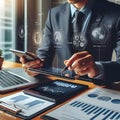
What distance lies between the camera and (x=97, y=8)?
126cm

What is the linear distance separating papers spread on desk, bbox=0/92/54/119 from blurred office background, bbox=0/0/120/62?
99cm

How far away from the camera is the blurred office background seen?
1.58 m

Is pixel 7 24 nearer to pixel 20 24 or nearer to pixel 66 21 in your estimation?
pixel 20 24

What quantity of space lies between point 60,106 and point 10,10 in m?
1.35

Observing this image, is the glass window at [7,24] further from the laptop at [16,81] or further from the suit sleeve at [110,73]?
the suit sleeve at [110,73]

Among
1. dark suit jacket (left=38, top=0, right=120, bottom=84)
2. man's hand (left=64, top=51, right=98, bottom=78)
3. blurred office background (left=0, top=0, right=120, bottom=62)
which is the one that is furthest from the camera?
blurred office background (left=0, top=0, right=120, bottom=62)

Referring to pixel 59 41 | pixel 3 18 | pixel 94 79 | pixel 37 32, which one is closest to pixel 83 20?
pixel 59 41

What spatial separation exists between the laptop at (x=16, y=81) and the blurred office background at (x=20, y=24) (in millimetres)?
709

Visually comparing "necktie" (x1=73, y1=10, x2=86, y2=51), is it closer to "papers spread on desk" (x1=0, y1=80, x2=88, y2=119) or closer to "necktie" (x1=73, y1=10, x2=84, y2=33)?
"necktie" (x1=73, y1=10, x2=84, y2=33)

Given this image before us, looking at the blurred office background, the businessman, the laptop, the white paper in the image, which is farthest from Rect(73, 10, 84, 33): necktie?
the white paper

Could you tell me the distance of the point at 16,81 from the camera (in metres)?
0.76

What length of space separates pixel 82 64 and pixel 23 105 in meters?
0.24

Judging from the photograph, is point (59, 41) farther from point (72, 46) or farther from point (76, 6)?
point (76, 6)

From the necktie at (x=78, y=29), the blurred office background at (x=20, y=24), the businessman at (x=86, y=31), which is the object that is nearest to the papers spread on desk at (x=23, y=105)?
the businessman at (x=86, y=31)
